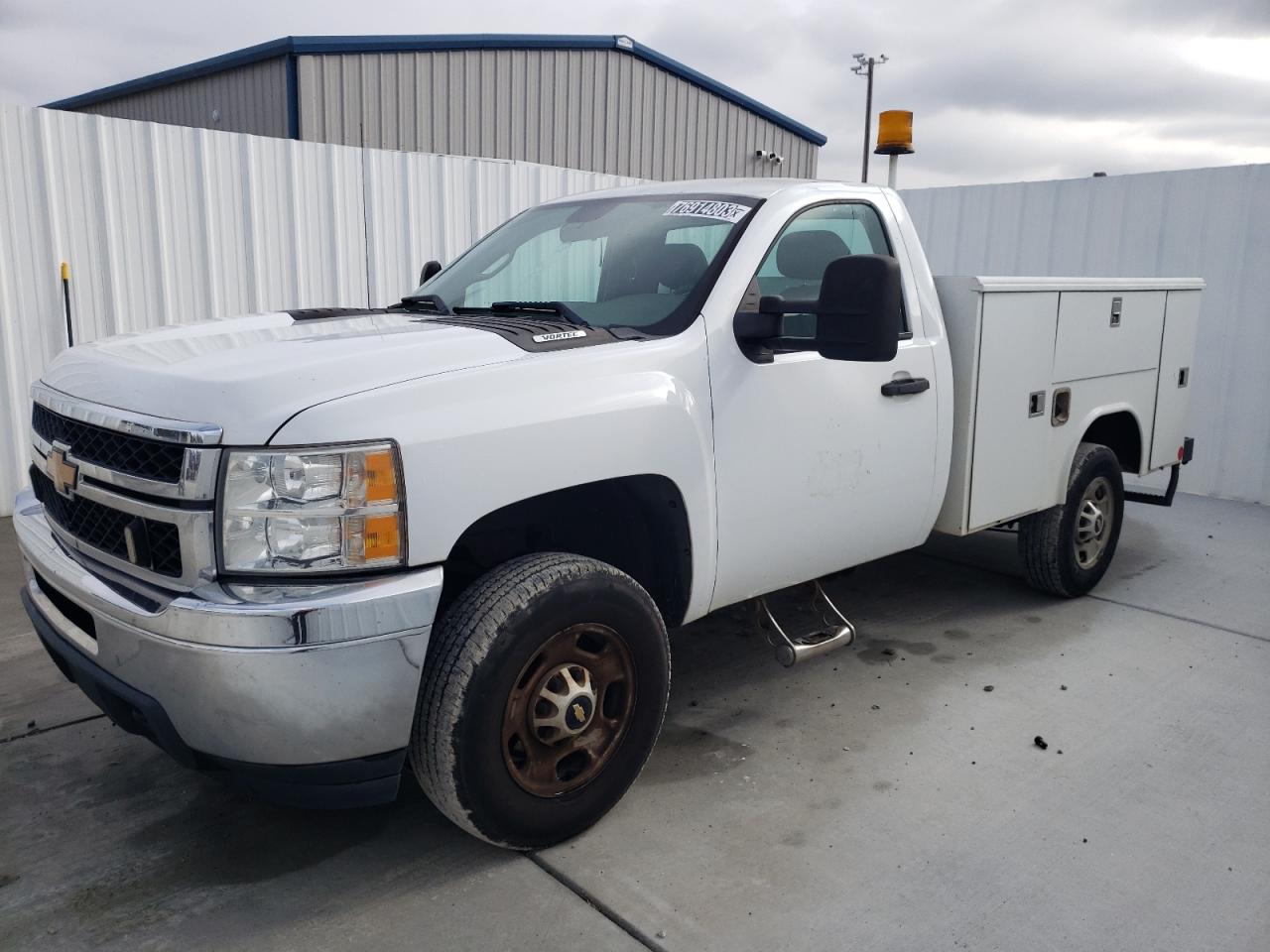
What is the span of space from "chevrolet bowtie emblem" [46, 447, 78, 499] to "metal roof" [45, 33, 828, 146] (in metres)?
10.9

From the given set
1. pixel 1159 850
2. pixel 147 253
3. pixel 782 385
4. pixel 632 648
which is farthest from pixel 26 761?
pixel 147 253

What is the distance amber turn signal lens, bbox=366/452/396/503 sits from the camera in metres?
2.39

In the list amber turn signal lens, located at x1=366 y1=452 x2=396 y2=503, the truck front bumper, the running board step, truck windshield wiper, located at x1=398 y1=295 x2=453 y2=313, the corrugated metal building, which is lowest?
the running board step

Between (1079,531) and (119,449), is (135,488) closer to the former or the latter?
(119,449)

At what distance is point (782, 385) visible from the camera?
340 cm

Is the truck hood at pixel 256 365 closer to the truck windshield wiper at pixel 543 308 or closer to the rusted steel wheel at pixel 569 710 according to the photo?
the truck windshield wiper at pixel 543 308

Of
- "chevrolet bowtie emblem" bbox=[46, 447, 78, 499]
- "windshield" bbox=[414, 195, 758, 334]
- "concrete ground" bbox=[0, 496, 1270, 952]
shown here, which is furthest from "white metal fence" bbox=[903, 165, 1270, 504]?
"chevrolet bowtie emblem" bbox=[46, 447, 78, 499]

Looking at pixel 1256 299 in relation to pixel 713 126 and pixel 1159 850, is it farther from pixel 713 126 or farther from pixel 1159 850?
pixel 713 126

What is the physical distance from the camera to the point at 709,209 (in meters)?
3.67

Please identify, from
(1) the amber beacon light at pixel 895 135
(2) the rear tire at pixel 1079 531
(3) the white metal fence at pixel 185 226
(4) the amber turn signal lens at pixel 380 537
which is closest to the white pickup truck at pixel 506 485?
(4) the amber turn signal lens at pixel 380 537

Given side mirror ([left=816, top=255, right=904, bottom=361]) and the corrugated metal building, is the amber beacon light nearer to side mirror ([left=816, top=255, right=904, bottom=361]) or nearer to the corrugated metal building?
side mirror ([left=816, top=255, right=904, bottom=361])

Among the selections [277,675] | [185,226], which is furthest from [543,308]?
[185,226]

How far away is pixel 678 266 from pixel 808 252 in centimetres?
60

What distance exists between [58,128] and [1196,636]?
23.9 feet
